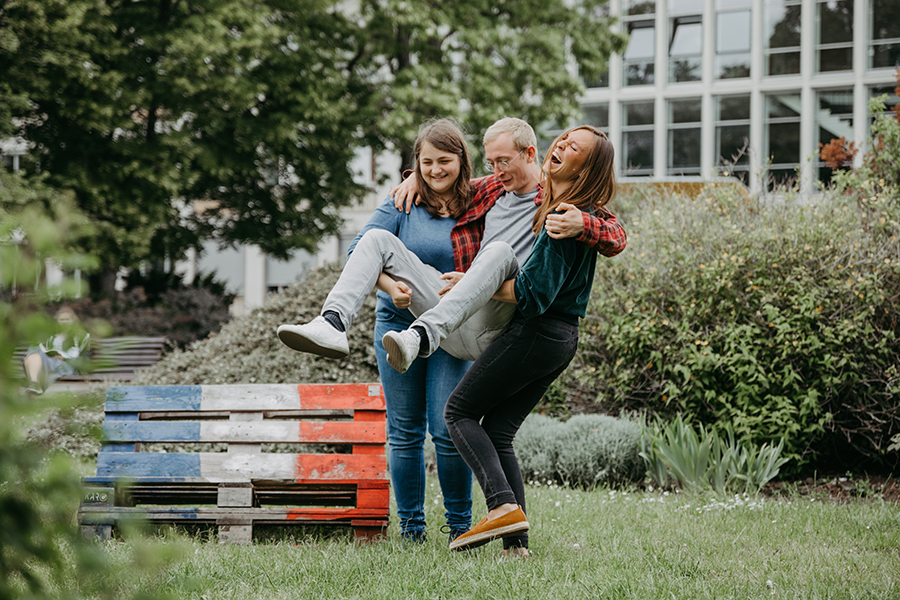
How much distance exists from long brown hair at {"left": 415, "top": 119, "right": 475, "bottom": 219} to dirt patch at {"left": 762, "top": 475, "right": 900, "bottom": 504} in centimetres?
310

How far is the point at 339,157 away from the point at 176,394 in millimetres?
14311

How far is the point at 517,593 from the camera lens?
2729 mm

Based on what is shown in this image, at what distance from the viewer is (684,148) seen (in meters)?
25.0

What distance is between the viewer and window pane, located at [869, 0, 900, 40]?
2242cm

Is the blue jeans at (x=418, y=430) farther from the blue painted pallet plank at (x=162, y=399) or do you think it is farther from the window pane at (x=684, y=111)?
the window pane at (x=684, y=111)

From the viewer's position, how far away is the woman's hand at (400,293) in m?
3.25

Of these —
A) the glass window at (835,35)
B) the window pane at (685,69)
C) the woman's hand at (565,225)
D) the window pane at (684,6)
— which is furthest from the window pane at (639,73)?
the woman's hand at (565,225)

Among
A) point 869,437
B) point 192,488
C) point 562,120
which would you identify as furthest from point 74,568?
point 562,120

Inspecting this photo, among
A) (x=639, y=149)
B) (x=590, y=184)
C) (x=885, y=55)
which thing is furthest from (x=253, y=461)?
(x=885, y=55)

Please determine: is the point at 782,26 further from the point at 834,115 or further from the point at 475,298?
the point at 475,298

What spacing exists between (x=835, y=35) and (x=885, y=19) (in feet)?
4.51

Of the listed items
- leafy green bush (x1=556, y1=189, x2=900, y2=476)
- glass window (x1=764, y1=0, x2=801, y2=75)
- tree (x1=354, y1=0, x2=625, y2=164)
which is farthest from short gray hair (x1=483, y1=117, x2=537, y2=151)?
glass window (x1=764, y1=0, x2=801, y2=75)

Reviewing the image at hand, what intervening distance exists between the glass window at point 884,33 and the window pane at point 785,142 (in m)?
2.89

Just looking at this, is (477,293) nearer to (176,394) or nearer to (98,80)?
(176,394)
